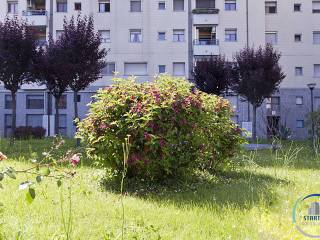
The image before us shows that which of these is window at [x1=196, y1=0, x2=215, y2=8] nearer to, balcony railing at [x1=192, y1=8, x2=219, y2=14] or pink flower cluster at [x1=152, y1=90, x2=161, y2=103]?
balcony railing at [x1=192, y1=8, x2=219, y2=14]

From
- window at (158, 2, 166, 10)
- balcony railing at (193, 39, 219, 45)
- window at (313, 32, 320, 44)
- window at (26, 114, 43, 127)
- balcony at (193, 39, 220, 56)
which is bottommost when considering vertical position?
window at (26, 114, 43, 127)

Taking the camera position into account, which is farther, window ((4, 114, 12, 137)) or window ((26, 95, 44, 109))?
window ((26, 95, 44, 109))

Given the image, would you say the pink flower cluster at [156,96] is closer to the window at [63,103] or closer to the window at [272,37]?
the window at [63,103]

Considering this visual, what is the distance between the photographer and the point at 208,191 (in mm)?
6676

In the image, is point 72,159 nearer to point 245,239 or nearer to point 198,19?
point 245,239

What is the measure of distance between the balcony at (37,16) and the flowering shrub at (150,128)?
102 feet

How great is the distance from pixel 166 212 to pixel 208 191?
5.82 ft

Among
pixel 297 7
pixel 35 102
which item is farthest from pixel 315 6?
pixel 35 102

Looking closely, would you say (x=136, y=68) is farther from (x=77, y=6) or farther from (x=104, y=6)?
(x=77, y=6)

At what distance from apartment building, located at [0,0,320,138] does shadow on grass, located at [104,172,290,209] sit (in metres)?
28.6

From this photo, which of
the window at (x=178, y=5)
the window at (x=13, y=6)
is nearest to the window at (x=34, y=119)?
the window at (x=13, y=6)

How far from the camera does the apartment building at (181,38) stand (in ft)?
119

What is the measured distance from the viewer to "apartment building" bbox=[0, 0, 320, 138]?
36281mm

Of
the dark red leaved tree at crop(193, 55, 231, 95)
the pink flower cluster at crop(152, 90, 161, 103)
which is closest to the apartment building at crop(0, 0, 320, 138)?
the dark red leaved tree at crop(193, 55, 231, 95)
